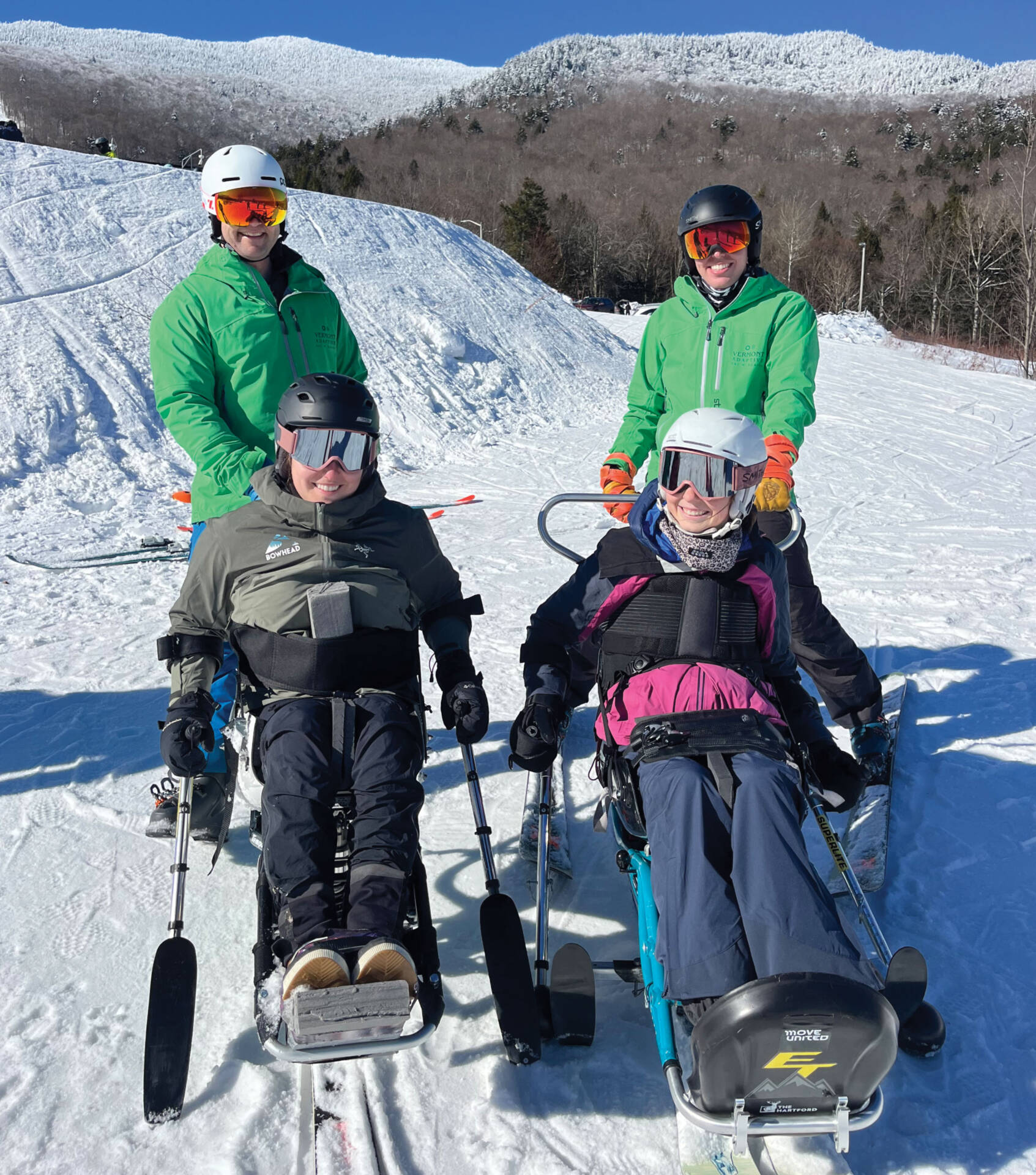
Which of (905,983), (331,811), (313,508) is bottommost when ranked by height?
(905,983)

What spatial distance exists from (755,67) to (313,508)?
176 metres

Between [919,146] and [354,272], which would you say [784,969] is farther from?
[919,146]

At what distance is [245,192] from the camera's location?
3.12m

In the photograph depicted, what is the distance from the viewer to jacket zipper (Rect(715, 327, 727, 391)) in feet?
11.1

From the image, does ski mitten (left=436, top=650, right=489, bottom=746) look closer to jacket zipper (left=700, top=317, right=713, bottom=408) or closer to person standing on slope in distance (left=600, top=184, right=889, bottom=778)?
person standing on slope in distance (left=600, top=184, right=889, bottom=778)

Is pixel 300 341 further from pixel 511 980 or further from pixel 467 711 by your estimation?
pixel 511 980

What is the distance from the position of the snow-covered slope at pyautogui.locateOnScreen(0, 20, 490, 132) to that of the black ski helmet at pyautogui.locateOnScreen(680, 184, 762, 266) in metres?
130

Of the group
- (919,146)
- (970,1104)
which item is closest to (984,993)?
(970,1104)

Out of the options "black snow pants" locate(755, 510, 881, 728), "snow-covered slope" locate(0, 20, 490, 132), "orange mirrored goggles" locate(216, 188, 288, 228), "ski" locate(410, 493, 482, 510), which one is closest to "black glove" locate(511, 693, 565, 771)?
"black snow pants" locate(755, 510, 881, 728)

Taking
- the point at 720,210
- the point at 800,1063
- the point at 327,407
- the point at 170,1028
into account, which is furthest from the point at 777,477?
the point at 170,1028

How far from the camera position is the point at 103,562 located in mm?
6105

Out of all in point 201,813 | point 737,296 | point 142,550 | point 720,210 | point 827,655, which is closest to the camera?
point 201,813

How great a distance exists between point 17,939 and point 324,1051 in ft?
4.35

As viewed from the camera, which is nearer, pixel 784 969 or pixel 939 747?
pixel 784 969
